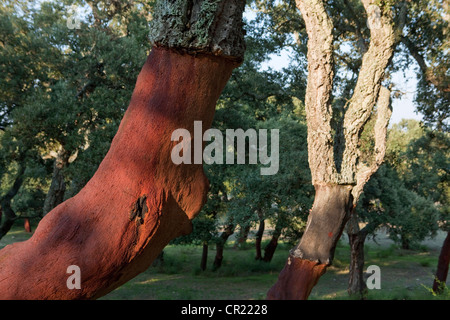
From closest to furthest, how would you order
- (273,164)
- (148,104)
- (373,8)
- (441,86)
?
1. (148,104)
2. (373,8)
3. (441,86)
4. (273,164)

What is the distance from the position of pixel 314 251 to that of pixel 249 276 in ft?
46.2

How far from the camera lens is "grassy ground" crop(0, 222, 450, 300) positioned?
12.6 meters

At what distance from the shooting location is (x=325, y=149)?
3.74 metres

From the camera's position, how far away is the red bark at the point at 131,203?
5.38ft

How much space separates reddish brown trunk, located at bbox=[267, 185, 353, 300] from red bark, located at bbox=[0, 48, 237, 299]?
178 cm

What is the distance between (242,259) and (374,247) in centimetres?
1008

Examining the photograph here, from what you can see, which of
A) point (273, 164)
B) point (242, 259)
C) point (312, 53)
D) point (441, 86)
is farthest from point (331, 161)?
point (242, 259)

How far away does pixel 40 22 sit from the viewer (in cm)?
1009

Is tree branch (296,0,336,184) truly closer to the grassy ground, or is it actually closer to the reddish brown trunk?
the reddish brown trunk

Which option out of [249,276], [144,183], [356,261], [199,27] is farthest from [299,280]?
[249,276]

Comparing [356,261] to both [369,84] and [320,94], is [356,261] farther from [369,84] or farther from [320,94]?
[320,94]

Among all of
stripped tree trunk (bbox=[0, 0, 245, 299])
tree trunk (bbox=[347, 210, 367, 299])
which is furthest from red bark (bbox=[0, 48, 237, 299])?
tree trunk (bbox=[347, 210, 367, 299])
